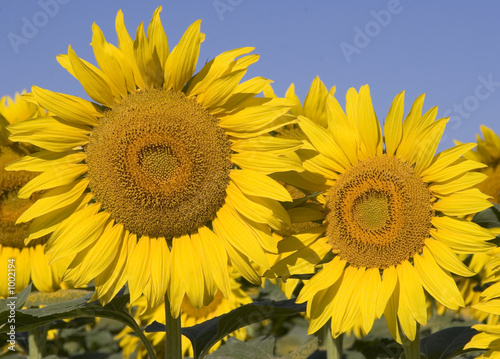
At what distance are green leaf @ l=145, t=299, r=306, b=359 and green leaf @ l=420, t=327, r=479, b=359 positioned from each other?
0.87 m

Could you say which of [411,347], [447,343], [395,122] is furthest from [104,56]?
[447,343]

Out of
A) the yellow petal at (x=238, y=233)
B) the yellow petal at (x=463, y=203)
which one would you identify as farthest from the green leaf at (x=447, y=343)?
the yellow petal at (x=238, y=233)

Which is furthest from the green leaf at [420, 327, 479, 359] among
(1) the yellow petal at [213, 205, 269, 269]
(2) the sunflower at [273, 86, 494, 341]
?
(1) the yellow petal at [213, 205, 269, 269]

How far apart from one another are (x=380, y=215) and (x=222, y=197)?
2.83ft

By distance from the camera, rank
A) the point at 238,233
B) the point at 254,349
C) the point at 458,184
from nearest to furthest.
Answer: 1. the point at 238,233
2. the point at 458,184
3. the point at 254,349

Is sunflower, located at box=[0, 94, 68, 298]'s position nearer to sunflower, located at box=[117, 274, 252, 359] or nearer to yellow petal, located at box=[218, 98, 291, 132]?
sunflower, located at box=[117, 274, 252, 359]

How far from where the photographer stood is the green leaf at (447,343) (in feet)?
11.3

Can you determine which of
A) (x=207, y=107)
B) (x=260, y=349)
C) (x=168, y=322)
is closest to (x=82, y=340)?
(x=260, y=349)

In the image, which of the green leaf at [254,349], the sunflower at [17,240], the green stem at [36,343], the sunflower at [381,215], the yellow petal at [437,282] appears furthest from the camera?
the green stem at [36,343]

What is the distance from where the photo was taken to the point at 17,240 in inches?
162

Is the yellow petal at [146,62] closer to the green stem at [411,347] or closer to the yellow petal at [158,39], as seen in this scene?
the yellow petal at [158,39]

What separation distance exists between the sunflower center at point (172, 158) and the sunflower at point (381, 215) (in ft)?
1.60

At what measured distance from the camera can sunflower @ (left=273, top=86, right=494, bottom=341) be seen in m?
3.04

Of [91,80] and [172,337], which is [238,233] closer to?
[172,337]
